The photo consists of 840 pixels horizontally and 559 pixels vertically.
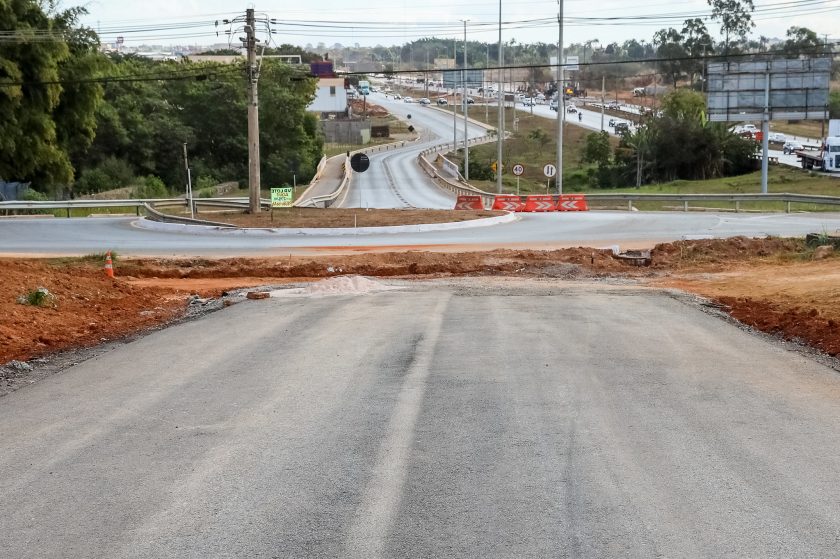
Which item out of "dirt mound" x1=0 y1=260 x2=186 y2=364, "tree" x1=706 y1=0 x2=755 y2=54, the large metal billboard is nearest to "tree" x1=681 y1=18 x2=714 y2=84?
"tree" x1=706 y1=0 x2=755 y2=54

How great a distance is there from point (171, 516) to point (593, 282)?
56.2 feet

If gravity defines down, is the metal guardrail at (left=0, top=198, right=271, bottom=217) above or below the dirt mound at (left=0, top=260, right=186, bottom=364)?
above

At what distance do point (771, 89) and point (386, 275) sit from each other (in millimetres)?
40257

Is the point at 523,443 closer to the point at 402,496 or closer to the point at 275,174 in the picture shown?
the point at 402,496

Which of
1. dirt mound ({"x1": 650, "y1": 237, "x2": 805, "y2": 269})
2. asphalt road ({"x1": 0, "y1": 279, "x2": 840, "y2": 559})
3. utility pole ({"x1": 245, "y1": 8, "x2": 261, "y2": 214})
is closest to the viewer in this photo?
asphalt road ({"x1": 0, "y1": 279, "x2": 840, "y2": 559})

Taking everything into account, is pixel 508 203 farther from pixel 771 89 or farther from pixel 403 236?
pixel 771 89

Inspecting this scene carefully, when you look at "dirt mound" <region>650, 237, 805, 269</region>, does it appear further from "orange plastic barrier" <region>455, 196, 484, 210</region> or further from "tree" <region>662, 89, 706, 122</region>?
"tree" <region>662, 89, 706, 122</region>

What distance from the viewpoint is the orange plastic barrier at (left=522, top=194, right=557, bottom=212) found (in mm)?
48906

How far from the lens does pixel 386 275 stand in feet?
80.1

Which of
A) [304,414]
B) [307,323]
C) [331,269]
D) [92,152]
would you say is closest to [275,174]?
[92,152]

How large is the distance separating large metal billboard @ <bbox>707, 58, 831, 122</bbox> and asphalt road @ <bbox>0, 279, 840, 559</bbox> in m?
47.4

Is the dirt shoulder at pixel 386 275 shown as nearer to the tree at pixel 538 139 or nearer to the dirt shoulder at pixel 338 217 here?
the dirt shoulder at pixel 338 217

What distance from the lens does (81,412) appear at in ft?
30.8

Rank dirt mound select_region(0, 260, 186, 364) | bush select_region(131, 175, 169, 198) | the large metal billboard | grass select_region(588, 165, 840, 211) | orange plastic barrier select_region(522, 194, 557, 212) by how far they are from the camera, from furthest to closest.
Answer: grass select_region(588, 165, 840, 211) → bush select_region(131, 175, 169, 198) → the large metal billboard → orange plastic barrier select_region(522, 194, 557, 212) → dirt mound select_region(0, 260, 186, 364)
